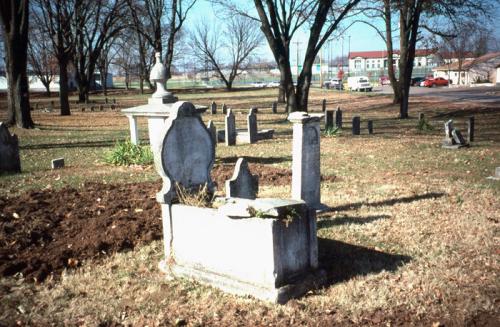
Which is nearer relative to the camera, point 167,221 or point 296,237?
point 296,237

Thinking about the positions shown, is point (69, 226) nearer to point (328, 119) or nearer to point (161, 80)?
A: point (161, 80)

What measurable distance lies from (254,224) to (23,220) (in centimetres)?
430

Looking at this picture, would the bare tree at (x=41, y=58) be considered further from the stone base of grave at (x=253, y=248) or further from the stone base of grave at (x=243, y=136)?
the stone base of grave at (x=253, y=248)

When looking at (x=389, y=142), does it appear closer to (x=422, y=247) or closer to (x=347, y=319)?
(x=422, y=247)

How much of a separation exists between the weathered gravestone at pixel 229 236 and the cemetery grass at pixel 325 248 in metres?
0.20

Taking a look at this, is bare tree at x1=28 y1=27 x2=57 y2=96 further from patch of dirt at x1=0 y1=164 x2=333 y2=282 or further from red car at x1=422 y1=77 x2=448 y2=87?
patch of dirt at x1=0 y1=164 x2=333 y2=282

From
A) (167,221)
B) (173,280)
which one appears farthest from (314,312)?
(167,221)

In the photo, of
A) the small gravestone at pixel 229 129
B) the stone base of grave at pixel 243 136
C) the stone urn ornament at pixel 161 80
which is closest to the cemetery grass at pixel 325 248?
the stone urn ornament at pixel 161 80

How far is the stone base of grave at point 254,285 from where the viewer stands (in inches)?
179

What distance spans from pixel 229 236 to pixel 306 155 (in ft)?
9.45

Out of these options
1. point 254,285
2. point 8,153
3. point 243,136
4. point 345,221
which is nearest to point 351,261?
point 254,285

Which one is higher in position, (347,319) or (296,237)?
(296,237)

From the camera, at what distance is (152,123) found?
1145 centimetres

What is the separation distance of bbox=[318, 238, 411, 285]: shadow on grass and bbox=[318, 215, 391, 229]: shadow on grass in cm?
83
